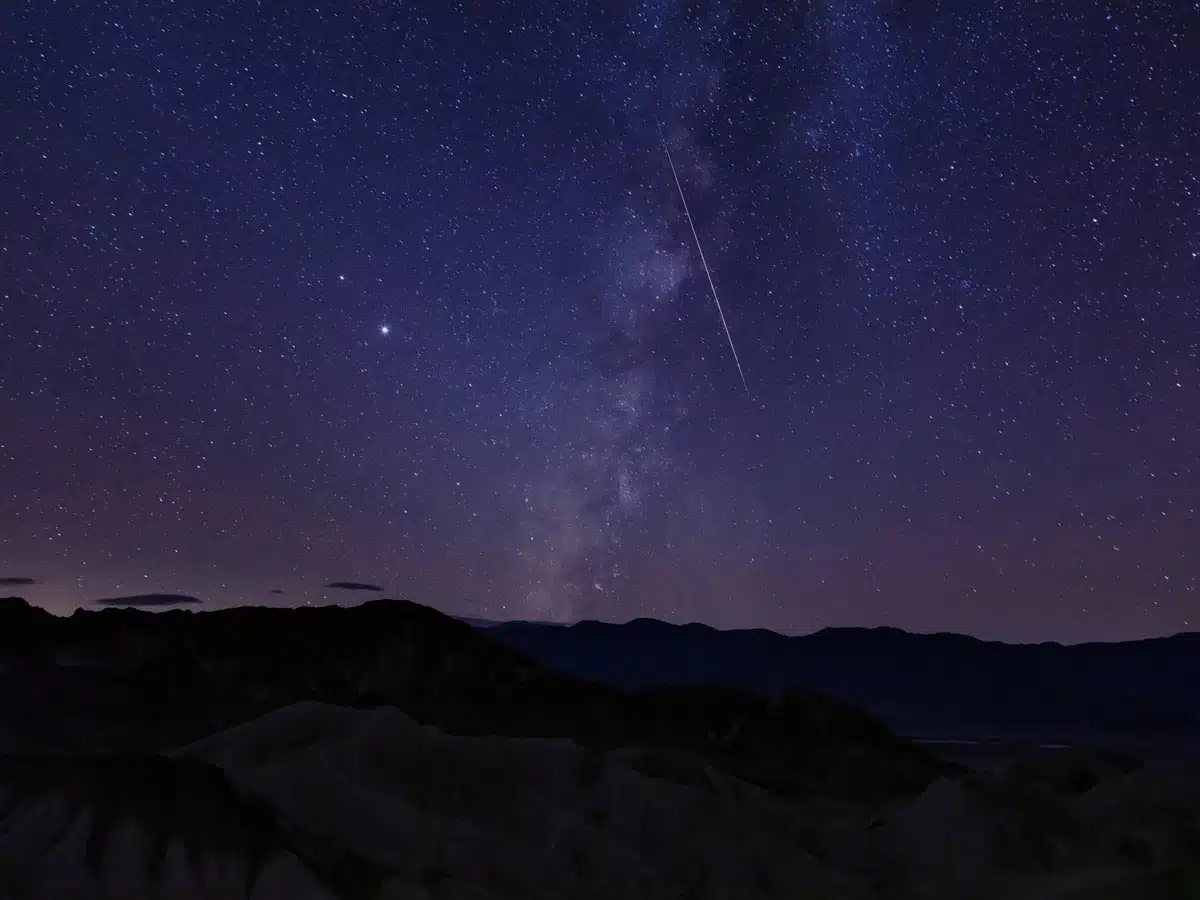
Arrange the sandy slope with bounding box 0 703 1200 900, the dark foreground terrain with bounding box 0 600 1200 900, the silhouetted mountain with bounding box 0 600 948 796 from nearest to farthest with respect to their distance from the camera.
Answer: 1. the sandy slope with bounding box 0 703 1200 900
2. the dark foreground terrain with bounding box 0 600 1200 900
3. the silhouetted mountain with bounding box 0 600 948 796

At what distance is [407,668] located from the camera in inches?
5039

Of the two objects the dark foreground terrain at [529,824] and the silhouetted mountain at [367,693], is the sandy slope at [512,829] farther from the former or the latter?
the silhouetted mountain at [367,693]

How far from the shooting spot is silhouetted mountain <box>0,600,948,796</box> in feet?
358

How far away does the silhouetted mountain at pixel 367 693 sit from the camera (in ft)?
358

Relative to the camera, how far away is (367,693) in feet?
396

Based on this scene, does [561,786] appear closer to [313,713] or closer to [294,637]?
[313,713]

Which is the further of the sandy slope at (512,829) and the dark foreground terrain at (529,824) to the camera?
the dark foreground terrain at (529,824)

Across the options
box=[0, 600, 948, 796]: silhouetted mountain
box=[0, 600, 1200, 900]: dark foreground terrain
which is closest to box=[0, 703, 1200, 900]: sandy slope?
box=[0, 600, 1200, 900]: dark foreground terrain

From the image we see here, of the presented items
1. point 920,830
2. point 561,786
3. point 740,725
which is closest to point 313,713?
point 561,786

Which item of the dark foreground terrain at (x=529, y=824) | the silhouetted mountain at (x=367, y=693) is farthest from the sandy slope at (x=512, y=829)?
the silhouetted mountain at (x=367, y=693)

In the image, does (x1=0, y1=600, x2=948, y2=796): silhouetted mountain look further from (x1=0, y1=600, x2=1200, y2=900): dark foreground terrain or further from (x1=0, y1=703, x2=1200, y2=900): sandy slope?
(x1=0, y1=703, x2=1200, y2=900): sandy slope

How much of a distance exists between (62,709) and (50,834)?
7561 centimetres

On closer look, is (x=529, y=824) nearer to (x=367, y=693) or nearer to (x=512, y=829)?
(x=512, y=829)

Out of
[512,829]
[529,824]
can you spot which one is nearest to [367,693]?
[529,824]
